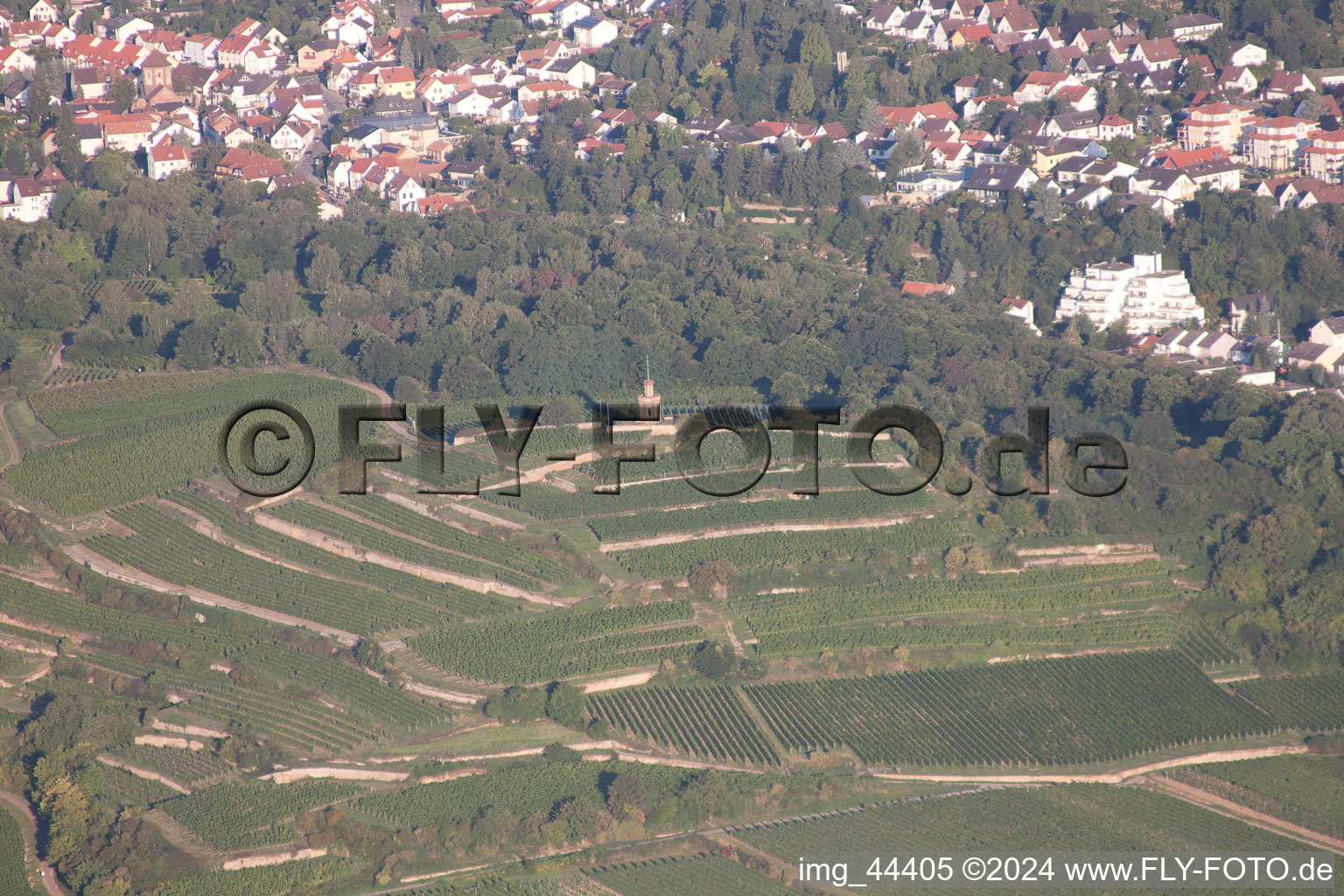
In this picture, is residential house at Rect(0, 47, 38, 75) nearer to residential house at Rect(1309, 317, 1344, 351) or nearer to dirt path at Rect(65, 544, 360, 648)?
dirt path at Rect(65, 544, 360, 648)

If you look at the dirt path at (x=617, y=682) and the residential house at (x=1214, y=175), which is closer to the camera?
the dirt path at (x=617, y=682)

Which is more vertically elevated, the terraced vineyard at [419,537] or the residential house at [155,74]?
the residential house at [155,74]

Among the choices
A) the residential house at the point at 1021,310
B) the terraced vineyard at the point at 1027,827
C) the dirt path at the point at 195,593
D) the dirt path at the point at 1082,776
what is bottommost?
the terraced vineyard at the point at 1027,827

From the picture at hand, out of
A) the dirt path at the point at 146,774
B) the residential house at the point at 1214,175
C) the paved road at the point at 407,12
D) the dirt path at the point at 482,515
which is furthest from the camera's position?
the paved road at the point at 407,12

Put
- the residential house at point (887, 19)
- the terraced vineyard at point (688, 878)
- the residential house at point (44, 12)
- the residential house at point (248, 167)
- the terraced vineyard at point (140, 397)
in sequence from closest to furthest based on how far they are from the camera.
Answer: the terraced vineyard at point (688, 878), the terraced vineyard at point (140, 397), the residential house at point (248, 167), the residential house at point (887, 19), the residential house at point (44, 12)

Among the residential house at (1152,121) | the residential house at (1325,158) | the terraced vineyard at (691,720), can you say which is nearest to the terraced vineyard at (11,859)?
the terraced vineyard at (691,720)

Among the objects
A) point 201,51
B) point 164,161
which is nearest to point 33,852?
point 164,161

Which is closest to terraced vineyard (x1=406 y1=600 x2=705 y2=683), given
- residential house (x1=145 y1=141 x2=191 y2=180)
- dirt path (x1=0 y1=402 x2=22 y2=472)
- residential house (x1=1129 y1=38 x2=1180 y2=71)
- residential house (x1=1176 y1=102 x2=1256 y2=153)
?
dirt path (x1=0 y1=402 x2=22 y2=472)

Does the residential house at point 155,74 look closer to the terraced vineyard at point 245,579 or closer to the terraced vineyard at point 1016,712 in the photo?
the terraced vineyard at point 245,579
